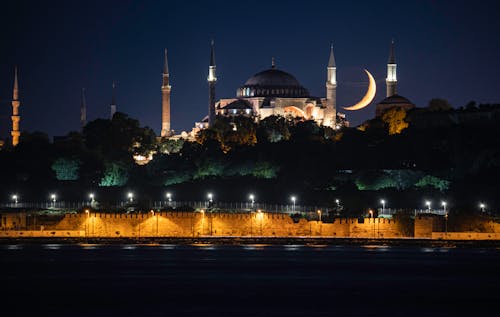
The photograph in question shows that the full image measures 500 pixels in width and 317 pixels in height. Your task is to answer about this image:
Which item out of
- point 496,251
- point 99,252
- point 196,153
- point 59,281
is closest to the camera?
point 59,281

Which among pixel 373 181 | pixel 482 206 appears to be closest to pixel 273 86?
pixel 373 181

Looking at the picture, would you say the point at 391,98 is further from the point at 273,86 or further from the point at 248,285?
the point at 248,285

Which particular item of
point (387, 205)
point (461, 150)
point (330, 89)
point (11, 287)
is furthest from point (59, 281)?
point (330, 89)

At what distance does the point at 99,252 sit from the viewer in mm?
101250

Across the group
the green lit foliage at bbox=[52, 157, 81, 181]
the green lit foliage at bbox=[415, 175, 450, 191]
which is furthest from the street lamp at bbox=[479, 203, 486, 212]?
the green lit foliage at bbox=[52, 157, 81, 181]

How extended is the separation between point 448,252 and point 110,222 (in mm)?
18828

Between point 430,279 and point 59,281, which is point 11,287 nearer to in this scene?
point 59,281

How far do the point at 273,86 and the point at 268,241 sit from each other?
70.7m

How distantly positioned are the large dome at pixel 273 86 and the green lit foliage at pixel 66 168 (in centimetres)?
3681

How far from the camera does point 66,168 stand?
121062mm

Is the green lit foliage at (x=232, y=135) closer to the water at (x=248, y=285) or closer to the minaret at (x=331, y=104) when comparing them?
the minaret at (x=331, y=104)

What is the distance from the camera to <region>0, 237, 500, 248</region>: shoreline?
8569 cm

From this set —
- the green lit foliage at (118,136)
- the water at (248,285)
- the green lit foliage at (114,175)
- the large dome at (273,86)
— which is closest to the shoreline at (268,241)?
the water at (248,285)

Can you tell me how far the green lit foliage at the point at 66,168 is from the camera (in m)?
121
